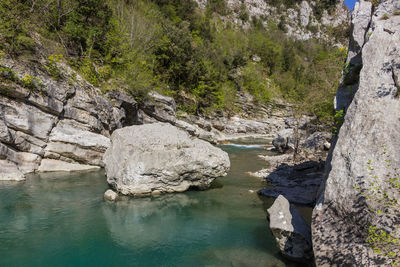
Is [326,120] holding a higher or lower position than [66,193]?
higher

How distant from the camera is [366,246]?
14.5 feet

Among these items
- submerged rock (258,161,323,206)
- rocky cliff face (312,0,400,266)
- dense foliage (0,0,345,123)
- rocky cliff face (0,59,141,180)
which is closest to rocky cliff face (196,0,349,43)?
dense foliage (0,0,345,123)

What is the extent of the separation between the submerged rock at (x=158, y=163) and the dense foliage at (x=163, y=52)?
8.21 metres

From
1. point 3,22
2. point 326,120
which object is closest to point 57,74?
point 3,22

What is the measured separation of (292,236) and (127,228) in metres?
5.45

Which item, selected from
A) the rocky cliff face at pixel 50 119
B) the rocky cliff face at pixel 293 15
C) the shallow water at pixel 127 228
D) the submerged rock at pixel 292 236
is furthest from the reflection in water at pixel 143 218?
the rocky cliff face at pixel 293 15

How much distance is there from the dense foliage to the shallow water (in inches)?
351

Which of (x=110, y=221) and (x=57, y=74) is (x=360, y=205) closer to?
(x=110, y=221)

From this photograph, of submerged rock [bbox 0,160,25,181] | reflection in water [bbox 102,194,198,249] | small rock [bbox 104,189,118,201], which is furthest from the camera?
submerged rock [bbox 0,160,25,181]

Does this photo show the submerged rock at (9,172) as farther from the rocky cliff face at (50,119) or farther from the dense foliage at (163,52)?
the dense foliage at (163,52)

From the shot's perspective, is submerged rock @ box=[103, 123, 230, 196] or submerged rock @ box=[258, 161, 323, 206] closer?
submerged rock @ box=[103, 123, 230, 196]

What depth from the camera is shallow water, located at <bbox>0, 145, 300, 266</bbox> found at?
6527mm

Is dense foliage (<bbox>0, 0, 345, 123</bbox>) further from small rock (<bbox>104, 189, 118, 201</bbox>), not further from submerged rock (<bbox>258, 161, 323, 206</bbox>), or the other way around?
small rock (<bbox>104, 189, 118, 201</bbox>)

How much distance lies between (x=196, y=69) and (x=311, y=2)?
78061mm
